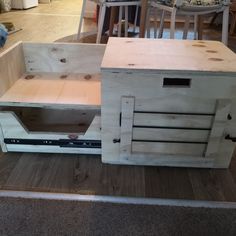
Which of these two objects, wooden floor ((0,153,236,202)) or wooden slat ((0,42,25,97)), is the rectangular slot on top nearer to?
wooden floor ((0,153,236,202))

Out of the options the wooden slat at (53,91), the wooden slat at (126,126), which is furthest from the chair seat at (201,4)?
the wooden slat at (126,126)

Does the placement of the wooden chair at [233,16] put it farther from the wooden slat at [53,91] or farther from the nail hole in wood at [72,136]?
the nail hole in wood at [72,136]

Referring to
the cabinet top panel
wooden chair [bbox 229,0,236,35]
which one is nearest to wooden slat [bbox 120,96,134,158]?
the cabinet top panel

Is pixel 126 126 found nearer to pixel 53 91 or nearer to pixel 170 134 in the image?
pixel 170 134

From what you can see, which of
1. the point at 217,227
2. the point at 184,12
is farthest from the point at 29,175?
the point at 184,12

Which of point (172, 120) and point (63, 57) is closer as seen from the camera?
point (172, 120)

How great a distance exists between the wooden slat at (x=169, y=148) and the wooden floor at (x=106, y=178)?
0.07m

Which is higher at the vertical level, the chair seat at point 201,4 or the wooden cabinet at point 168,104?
the chair seat at point 201,4

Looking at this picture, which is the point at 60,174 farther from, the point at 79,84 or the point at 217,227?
the point at 217,227

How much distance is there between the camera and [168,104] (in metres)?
0.83

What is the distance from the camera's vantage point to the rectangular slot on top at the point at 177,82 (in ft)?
2.64

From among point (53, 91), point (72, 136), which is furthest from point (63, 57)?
point (72, 136)

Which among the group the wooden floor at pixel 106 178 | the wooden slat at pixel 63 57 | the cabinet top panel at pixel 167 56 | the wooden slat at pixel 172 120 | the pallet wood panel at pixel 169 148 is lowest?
the wooden floor at pixel 106 178

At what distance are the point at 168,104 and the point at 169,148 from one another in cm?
18
